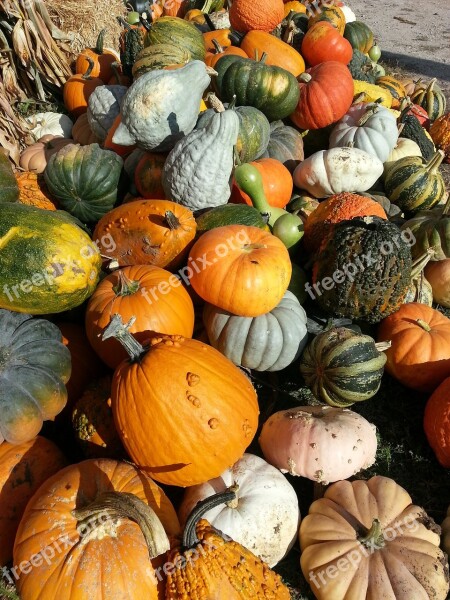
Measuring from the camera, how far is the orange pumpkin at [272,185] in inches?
141

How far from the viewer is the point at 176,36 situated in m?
4.31

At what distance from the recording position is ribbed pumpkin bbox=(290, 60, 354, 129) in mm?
4332

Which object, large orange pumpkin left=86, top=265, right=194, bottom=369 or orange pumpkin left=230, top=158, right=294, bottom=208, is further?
orange pumpkin left=230, top=158, right=294, bottom=208

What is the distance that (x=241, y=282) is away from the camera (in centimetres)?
251

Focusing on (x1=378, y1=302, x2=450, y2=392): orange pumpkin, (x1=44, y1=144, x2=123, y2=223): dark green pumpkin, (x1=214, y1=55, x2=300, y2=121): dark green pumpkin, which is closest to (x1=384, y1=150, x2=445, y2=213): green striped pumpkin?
(x1=214, y1=55, x2=300, y2=121): dark green pumpkin

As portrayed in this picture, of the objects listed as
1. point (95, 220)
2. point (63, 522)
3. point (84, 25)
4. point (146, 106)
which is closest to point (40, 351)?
point (63, 522)

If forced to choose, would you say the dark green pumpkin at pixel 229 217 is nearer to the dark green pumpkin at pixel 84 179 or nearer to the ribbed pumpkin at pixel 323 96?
the dark green pumpkin at pixel 84 179

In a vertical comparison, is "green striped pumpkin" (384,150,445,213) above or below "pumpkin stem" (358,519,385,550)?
above

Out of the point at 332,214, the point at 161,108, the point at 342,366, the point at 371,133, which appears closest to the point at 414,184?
the point at 371,133

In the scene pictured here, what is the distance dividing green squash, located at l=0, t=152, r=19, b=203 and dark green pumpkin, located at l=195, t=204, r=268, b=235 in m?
1.20

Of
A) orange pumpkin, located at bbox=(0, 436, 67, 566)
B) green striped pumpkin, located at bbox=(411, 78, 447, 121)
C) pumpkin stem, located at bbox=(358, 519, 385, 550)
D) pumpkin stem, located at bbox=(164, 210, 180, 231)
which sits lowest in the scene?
orange pumpkin, located at bbox=(0, 436, 67, 566)

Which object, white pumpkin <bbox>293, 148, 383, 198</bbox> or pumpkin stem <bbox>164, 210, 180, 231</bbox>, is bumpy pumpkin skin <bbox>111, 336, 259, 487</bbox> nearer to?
pumpkin stem <bbox>164, 210, 180, 231</bbox>

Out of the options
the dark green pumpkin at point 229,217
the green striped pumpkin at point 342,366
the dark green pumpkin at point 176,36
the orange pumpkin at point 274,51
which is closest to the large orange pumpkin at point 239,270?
the dark green pumpkin at point 229,217

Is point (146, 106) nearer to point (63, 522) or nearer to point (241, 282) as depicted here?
point (241, 282)
